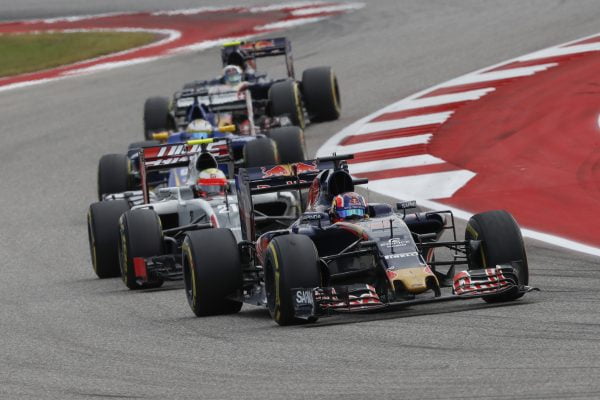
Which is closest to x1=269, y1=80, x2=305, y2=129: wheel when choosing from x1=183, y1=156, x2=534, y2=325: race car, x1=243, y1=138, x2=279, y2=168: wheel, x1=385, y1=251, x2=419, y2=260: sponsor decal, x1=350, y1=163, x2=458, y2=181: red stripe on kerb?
x1=350, y1=163, x2=458, y2=181: red stripe on kerb

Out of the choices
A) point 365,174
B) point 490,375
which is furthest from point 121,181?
point 490,375

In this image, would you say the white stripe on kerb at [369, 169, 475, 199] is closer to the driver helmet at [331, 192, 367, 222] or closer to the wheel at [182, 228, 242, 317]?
the driver helmet at [331, 192, 367, 222]

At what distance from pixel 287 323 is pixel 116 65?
79.3 feet

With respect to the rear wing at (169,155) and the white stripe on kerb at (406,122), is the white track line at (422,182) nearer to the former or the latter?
the white stripe on kerb at (406,122)

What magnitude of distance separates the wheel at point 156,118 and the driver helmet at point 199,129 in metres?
3.35

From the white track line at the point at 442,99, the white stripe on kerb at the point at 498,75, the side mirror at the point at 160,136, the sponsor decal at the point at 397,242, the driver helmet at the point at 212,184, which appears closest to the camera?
the sponsor decal at the point at 397,242

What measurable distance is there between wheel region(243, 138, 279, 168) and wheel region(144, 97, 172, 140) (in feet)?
18.8

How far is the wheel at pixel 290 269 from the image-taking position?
1145 cm

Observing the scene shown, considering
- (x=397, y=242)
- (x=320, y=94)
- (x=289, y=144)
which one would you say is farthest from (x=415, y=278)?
(x=320, y=94)

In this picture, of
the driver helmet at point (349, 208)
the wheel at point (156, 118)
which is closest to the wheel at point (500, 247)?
the driver helmet at point (349, 208)

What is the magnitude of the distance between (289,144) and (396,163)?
157 cm

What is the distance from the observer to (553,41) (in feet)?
97.5

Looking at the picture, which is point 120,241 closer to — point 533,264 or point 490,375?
point 533,264

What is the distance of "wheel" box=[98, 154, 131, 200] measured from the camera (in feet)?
65.5
